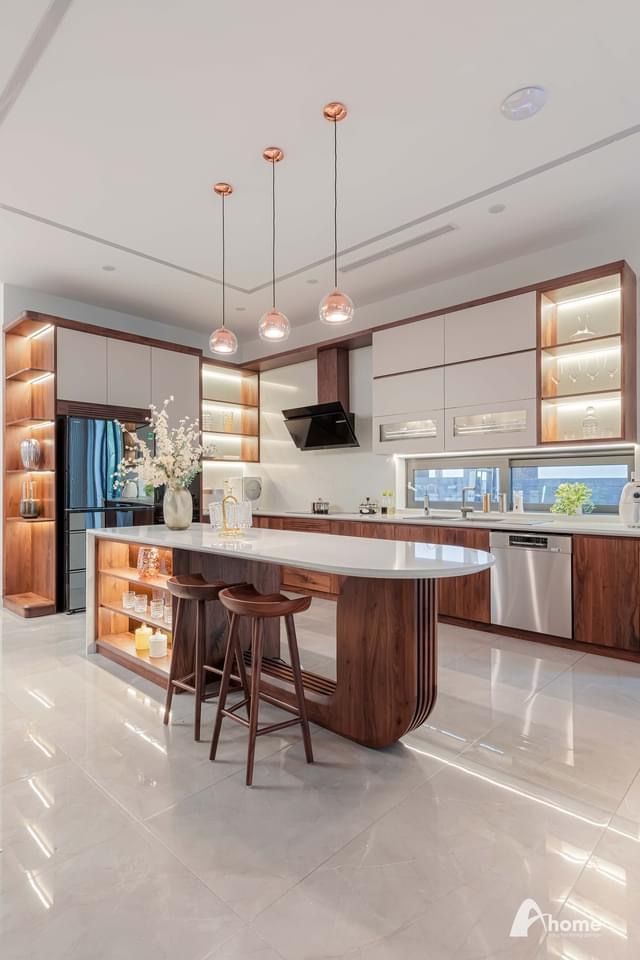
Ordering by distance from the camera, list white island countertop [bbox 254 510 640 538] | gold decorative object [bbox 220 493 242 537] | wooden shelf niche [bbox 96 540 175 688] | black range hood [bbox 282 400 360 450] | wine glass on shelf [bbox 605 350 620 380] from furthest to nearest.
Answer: black range hood [bbox 282 400 360 450] < wine glass on shelf [bbox 605 350 620 380] < white island countertop [bbox 254 510 640 538] < wooden shelf niche [bbox 96 540 175 688] < gold decorative object [bbox 220 493 242 537]

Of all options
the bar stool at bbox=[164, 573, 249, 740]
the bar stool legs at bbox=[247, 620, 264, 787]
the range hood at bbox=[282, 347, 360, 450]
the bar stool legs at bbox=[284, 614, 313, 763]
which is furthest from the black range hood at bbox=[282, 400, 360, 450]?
the bar stool legs at bbox=[247, 620, 264, 787]

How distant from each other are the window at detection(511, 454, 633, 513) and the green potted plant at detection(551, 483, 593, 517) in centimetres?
5

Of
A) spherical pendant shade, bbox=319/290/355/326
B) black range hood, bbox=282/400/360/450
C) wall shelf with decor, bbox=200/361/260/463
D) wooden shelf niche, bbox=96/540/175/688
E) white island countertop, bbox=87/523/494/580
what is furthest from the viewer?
wall shelf with decor, bbox=200/361/260/463

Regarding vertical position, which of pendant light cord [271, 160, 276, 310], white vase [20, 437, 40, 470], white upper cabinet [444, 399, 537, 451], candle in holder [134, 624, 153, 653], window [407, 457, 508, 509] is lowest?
candle in holder [134, 624, 153, 653]

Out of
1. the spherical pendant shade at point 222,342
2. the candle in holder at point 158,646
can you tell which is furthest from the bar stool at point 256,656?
the spherical pendant shade at point 222,342

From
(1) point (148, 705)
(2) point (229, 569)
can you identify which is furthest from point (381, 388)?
(1) point (148, 705)

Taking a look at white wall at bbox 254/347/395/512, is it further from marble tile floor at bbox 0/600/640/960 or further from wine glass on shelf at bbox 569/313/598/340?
marble tile floor at bbox 0/600/640/960

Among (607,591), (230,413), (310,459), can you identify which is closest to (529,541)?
(607,591)

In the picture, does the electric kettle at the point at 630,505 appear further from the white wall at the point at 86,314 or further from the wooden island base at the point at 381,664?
the white wall at the point at 86,314

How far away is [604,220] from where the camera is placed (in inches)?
152

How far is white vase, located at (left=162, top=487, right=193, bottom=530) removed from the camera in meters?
3.50

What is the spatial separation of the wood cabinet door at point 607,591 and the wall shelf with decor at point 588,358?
85 centimetres

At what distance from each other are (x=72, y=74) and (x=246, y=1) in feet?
3.17

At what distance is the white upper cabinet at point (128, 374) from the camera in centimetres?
524
